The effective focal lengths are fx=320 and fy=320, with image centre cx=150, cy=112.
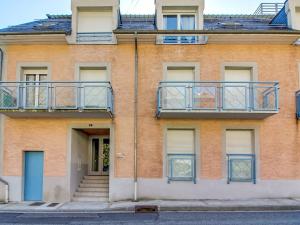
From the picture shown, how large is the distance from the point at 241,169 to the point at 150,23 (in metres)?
8.19

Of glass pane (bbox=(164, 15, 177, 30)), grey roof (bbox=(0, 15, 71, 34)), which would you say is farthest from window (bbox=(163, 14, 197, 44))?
grey roof (bbox=(0, 15, 71, 34))

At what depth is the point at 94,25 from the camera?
14.4 meters

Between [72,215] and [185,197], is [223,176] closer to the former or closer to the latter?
[185,197]

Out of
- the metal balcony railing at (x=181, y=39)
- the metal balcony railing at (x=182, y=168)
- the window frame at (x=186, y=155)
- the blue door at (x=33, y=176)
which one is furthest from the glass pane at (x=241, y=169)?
the blue door at (x=33, y=176)

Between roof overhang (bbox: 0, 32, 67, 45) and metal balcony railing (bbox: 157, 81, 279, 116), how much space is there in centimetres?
485

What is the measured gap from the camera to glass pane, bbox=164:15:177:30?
14812 mm

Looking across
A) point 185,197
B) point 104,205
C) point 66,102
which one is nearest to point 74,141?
point 66,102

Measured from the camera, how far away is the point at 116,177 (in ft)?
43.7

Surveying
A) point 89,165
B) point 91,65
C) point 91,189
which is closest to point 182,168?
point 91,189

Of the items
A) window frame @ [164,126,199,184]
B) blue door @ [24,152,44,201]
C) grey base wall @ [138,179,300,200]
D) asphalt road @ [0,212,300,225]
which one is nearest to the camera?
asphalt road @ [0,212,300,225]

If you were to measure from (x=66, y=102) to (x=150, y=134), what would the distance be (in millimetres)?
3792

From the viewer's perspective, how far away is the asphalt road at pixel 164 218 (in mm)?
9438

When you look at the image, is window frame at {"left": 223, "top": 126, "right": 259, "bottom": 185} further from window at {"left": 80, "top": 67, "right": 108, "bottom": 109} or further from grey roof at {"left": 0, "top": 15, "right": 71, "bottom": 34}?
grey roof at {"left": 0, "top": 15, "right": 71, "bottom": 34}

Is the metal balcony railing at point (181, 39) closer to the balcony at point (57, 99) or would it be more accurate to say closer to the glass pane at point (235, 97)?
the glass pane at point (235, 97)
